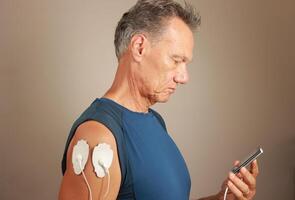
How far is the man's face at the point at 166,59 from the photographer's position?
83 cm

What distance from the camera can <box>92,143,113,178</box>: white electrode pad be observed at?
2.23 feet

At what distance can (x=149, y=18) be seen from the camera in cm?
83

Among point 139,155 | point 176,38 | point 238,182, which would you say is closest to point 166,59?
point 176,38

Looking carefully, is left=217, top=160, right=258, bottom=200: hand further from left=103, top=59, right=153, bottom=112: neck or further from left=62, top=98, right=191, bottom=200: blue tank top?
left=103, top=59, right=153, bottom=112: neck

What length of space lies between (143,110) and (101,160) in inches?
10.3

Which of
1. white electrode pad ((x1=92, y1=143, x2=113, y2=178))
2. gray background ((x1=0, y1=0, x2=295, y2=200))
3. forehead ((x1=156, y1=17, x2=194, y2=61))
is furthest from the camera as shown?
gray background ((x1=0, y1=0, x2=295, y2=200))

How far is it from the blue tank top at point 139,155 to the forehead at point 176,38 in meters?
0.17

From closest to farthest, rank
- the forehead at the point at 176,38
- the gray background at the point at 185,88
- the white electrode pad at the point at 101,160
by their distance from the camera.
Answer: the white electrode pad at the point at 101,160, the forehead at the point at 176,38, the gray background at the point at 185,88

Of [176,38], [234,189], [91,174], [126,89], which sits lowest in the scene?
[234,189]

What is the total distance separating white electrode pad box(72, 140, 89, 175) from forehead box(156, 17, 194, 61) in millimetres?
298

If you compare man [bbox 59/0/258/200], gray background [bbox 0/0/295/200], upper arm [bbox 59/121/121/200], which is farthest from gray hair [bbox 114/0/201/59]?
gray background [bbox 0/0/295/200]

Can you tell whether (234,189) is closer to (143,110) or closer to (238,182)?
(238,182)

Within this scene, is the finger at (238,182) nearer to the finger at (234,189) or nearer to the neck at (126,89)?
the finger at (234,189)

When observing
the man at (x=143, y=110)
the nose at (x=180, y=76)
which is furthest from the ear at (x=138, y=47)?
the nose at (x=180, y=76)
